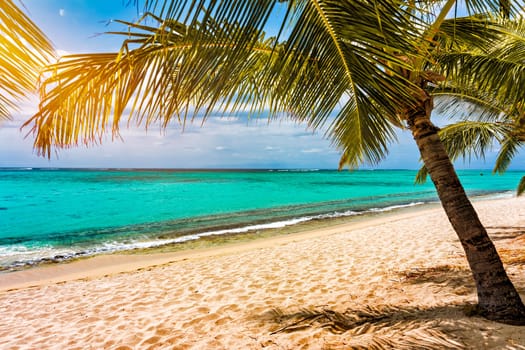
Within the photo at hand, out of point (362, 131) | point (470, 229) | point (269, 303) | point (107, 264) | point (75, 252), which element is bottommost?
point (75, 252)

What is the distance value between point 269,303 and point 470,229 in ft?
8.34

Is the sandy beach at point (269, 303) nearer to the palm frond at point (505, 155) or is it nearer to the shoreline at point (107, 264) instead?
the shoreline at point (107, 264)

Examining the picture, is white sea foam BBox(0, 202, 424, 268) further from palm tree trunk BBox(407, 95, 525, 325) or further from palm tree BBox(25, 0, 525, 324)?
palm tree trunk BBox(407, 95, 525, 325)

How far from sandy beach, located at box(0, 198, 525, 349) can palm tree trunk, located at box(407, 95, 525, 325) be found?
0.59ft

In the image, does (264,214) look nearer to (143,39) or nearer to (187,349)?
(187,349)

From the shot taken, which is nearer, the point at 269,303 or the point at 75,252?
the point at 269,303

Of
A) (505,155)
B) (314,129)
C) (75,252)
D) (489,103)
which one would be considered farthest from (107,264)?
(505,155)

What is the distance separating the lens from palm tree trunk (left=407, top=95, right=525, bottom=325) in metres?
2.66

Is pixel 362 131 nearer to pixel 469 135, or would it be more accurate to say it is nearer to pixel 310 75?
pixel 310 75

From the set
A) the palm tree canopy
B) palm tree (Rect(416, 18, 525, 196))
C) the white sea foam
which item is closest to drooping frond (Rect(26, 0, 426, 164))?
the palm tree canopy

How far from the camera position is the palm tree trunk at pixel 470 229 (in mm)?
2661

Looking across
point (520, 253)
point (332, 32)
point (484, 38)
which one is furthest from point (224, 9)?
point (520, 253)

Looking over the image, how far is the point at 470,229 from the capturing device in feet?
8.71

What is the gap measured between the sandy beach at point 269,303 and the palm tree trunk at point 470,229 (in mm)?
180
